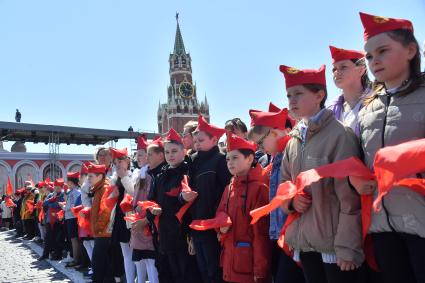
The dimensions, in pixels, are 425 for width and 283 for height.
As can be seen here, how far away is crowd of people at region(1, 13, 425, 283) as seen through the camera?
215 centimetres

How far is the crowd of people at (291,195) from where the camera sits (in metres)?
2.15

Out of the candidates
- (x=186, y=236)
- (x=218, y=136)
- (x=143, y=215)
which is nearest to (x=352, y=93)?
(x=218, y=136)

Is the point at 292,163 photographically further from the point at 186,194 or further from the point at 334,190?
the point at 186,194

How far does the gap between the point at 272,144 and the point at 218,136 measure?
961mm

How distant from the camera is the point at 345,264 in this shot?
7.50 feet

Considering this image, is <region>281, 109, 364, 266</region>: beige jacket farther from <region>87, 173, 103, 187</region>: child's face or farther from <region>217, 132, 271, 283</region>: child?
<region>87, 173, 103, 187</region>: child's face

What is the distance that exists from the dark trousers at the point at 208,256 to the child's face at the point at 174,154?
0.97 meters

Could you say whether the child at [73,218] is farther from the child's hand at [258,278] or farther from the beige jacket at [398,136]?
the beige jacket at [398,136]

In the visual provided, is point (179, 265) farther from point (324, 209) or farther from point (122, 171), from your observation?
point (324, 209)

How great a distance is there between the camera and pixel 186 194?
4.29 metres

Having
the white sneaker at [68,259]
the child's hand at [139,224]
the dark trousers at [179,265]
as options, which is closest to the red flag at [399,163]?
the dark trousers at [179,265]

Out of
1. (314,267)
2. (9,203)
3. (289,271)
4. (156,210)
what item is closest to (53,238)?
(156,210)

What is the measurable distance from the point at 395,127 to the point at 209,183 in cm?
247

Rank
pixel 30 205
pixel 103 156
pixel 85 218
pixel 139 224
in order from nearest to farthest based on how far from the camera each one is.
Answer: pixel 139 224
pixel 85 218
pixel 103 156
pixel 30 205
